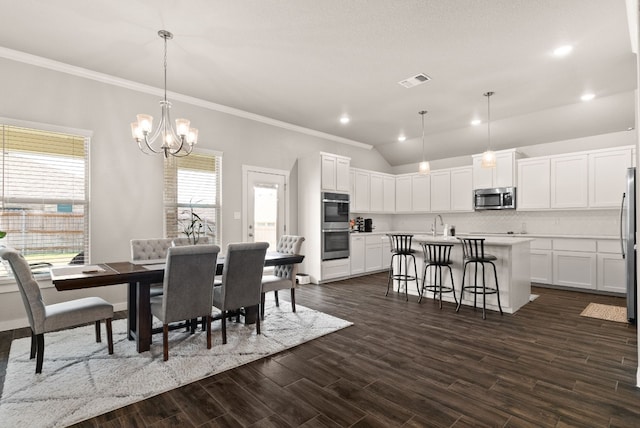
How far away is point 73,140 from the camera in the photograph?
4.00m

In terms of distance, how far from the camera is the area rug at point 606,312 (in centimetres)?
395

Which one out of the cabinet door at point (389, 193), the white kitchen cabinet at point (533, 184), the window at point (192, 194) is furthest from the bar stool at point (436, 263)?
the window at point (192, 194)

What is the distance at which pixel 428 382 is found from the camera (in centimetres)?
246

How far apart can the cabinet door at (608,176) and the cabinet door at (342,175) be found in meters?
4.11

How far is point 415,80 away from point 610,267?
4.25m

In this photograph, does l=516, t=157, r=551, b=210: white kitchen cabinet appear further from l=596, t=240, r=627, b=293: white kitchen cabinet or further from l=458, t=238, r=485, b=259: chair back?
l=458, t=238, r=485, b=259: chair back

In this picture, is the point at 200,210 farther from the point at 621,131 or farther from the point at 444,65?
the point at 621,131

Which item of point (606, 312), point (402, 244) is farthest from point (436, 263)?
point (606, 312)

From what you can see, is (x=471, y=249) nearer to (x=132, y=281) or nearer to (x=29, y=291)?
(x=132, y=281)

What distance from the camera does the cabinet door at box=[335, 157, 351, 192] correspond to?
6414mm

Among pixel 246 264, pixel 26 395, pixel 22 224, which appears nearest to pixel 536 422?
pixel 246 264

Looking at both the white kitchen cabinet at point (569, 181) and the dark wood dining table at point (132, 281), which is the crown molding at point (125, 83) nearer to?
the dark wood dining table at point (132, 281)

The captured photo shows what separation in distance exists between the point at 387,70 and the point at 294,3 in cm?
164

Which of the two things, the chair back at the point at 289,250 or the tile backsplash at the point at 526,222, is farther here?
the tile backsplash at the point at 526,222
